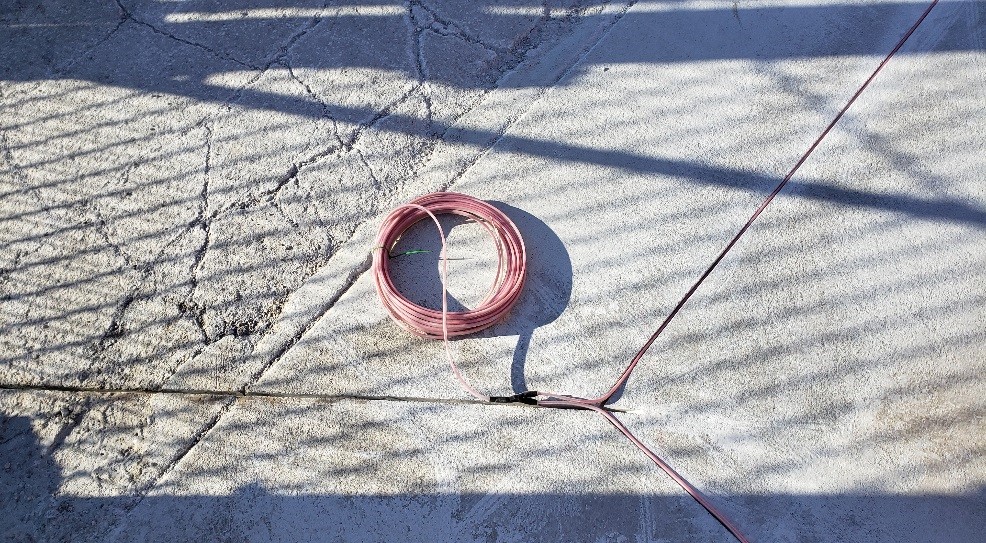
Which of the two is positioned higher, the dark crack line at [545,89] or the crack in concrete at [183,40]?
the crack in concrete at [183,40]

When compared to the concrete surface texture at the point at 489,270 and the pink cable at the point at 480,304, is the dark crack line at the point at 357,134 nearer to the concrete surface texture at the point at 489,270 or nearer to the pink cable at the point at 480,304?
the concrete surface texture at the point at 489,270

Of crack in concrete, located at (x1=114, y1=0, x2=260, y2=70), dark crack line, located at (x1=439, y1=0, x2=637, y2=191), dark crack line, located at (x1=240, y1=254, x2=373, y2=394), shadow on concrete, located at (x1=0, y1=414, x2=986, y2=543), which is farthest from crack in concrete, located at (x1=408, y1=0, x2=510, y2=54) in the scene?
shadow on concrete, located at (x1=0, y1=414, x2=986, y2=543)

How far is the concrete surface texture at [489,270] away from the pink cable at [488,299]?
0.05 m

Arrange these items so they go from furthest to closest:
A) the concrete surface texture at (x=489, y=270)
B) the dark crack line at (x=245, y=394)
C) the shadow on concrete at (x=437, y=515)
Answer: the dark crack line at (x=245, y=394) < the concrete surface texture at (x=489, y=270) < the shadow on concrete at (x=437, y=515)

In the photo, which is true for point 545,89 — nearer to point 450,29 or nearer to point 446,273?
point 450,29

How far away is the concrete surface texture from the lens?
3240 millimetres

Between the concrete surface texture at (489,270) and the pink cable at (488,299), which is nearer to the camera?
the concrete surface texture at (489,270)

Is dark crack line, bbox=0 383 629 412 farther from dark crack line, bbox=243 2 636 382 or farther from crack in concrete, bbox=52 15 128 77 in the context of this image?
crack in concrete, bbox=52 15 128 77

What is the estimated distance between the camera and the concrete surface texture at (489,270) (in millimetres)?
3240

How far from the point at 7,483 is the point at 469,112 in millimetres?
2719

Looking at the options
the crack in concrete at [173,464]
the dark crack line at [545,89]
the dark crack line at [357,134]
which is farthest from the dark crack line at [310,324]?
the dark crack line at [545,89]

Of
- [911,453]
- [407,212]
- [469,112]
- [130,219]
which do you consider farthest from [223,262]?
[911,453]

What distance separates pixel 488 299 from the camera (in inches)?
142

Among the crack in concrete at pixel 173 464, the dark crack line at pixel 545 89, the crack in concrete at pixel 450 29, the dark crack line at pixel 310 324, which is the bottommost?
the crack in concrete at pixel 173 464
